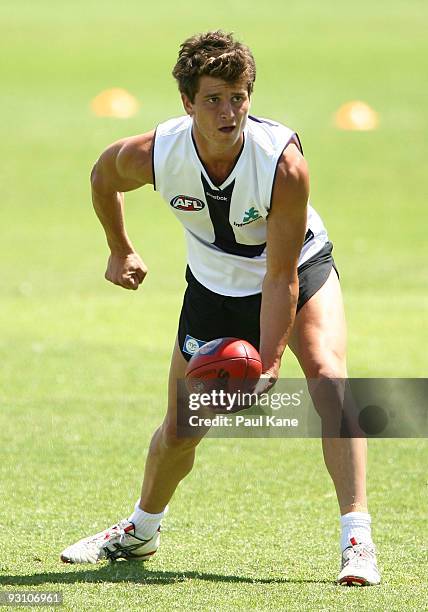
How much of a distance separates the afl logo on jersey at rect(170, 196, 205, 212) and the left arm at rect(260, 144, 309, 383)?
0.41 metres

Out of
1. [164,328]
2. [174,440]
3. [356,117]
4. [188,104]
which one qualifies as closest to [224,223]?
[188,104]

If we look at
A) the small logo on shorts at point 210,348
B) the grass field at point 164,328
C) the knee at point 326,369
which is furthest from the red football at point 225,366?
the grass field at point 164,328

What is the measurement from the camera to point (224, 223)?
A: 567 centimetres

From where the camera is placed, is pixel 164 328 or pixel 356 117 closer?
pixel 164 328

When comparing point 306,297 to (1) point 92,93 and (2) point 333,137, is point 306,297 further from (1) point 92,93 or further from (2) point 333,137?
(1) point 92,93

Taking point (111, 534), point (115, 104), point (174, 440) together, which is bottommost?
point (111, 534)

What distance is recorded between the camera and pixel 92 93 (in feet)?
93.1

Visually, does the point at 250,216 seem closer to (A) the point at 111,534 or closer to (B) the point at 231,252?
(B) the point at 231,252

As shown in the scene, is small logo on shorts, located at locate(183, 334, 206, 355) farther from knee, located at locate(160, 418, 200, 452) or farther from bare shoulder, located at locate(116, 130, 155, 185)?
bare shoulder, located at locate(116, 130, 155, 185)

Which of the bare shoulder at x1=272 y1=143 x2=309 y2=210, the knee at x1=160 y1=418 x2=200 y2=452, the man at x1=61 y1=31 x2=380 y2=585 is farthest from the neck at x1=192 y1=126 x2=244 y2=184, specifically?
the knee at x1=160 y1=418 x2=200 y2=452

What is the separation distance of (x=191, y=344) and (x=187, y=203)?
73 cm

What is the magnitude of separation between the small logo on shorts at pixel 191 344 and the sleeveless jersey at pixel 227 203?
263 millimetres

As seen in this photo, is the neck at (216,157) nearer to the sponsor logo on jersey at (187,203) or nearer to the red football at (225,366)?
the sponsor logo on jersey at (187,203)

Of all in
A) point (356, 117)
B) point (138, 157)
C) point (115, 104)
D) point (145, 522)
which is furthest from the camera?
point (115, 104)
